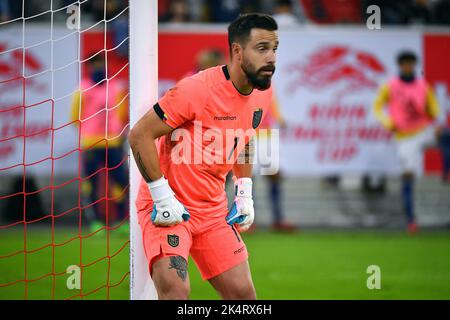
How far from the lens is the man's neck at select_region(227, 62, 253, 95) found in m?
4.65

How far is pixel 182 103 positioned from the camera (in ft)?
14.7

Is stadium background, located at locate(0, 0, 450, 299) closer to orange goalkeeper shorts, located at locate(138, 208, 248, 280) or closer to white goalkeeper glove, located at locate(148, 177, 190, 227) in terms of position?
orange goalkeeper shorts, located at locate(138, 208, 248, 280)

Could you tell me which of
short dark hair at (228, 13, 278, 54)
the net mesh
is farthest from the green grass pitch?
short dark hair at (228, 13, 278, 54)

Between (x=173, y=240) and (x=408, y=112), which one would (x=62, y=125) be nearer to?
(x=408, y=112)

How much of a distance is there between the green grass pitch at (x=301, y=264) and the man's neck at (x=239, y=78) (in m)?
1.77

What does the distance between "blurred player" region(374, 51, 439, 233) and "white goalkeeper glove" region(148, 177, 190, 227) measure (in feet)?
24.2

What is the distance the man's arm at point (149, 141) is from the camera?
175 inches

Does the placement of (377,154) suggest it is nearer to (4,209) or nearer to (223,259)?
(4,209)

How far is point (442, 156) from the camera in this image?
1179 cm

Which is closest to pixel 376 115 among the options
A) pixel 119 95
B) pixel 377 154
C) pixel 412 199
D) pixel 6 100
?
pixel 377 154

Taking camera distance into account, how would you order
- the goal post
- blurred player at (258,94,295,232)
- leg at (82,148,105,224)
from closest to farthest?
the goal post, leg at (82,148,105,224), blurred player at (258,94,295,232)

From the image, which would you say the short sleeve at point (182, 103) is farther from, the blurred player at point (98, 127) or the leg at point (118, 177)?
the leg at point (118, 177)

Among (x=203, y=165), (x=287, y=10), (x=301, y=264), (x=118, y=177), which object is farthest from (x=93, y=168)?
(x=203, y=165)

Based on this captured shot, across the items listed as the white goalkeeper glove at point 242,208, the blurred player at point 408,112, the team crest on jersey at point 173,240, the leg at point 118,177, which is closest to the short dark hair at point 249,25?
the white goalkeeper glove at point 242,208
